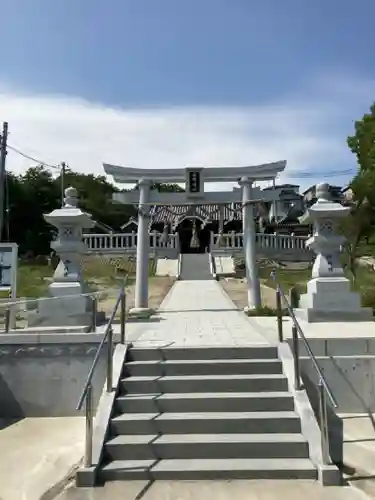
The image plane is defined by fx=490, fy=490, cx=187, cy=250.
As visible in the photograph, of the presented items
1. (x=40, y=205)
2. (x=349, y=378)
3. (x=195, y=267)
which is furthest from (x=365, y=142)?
(x=40, y=205)

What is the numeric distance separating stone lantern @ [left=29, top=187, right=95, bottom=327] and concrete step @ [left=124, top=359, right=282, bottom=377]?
2989 millimetres

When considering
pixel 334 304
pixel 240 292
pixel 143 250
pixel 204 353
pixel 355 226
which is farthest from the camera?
pixel 240 292

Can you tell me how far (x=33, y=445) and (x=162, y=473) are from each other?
1808 mm

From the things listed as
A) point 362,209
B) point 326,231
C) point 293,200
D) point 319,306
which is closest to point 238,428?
point 319,306

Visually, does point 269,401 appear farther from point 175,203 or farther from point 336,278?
point 175,203

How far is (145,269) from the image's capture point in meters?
12.7

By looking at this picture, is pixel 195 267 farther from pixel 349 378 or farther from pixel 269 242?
pixel 349 378

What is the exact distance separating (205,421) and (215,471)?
63 cm

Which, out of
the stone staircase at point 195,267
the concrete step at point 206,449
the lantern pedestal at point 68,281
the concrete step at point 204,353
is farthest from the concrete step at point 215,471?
the stone staircase at point 195,267

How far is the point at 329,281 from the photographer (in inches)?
359

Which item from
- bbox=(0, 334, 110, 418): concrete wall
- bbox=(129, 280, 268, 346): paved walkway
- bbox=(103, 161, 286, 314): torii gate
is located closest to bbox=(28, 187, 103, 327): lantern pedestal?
bbox=(129, 280, 268, 346): paved walkway

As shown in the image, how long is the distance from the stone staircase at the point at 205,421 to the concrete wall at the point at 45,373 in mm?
913

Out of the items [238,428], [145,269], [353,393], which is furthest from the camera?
[145,269]

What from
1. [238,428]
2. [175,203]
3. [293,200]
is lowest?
[238,428]
